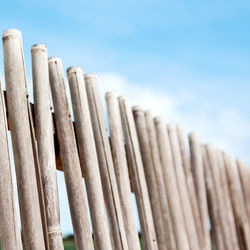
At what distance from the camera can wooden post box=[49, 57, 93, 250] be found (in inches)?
82.5

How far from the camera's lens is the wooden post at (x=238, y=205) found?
4.20 metres

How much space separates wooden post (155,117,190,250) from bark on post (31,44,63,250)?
1129 millimetres

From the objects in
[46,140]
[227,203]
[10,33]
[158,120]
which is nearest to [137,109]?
[158,120]

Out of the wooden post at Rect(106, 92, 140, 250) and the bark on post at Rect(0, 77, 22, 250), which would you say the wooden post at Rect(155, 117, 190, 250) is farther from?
the bark on post at Rect(0, 77, 22, 250)

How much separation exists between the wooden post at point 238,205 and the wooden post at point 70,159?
239 cm

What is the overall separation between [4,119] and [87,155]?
1.81 feet

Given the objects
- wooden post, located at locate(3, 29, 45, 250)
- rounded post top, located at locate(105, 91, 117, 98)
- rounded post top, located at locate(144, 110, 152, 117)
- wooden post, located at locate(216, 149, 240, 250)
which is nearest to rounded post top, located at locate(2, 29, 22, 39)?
wooden post, located at locate(3, 29, 45, 250)

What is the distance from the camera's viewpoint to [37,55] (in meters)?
2.17

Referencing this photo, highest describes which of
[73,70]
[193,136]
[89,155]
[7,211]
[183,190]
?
[73,70]

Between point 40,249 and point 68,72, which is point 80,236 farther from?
point 68,72

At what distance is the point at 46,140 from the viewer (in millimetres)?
2051

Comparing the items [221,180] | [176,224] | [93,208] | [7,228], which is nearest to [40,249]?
[7,228]

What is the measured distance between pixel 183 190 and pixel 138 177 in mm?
582

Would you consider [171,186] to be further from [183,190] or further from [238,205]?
[238,205]
